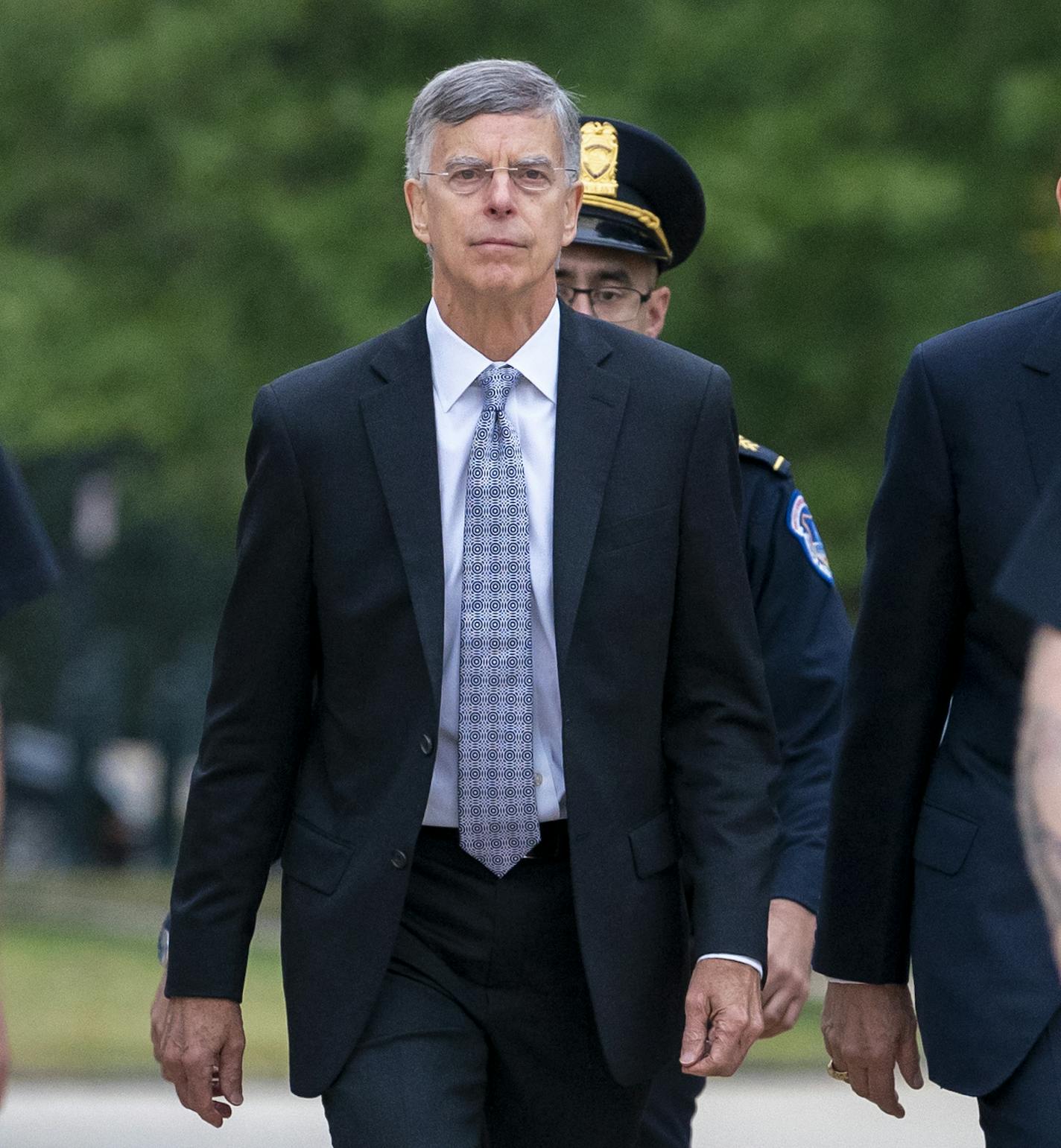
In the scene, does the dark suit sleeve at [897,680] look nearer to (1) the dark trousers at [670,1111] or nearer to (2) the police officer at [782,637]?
(2) the police officer at [782,637]

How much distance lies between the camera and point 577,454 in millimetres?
3961

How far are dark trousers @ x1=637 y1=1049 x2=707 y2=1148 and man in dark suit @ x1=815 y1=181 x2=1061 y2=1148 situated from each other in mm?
962

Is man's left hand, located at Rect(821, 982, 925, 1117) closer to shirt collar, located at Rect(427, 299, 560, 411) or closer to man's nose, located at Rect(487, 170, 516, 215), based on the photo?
shirt collar, located at Rect(427, 299, 560, 411)

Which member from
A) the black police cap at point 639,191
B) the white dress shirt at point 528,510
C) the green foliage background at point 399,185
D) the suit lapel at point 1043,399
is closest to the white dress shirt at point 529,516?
the white dress shirt at point 528,510

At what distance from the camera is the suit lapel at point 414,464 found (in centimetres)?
387

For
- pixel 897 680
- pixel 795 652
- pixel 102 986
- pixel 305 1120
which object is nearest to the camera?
pixel 897 680

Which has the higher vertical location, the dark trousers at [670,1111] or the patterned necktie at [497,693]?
the patterned necktie at [497,693]

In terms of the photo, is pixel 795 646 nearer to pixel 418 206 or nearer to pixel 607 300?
pixel 607 300

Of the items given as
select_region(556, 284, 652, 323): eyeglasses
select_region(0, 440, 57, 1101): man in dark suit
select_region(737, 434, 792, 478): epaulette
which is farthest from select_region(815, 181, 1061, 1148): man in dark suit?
select_region(556, 284, 652, 323): eyeglasses

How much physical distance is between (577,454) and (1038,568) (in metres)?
1.65

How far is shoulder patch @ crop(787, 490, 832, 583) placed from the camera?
A: 4855mm

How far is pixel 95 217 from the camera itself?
1435cm

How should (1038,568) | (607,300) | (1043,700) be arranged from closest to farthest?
(1043,700), (1038,568), (607,300)

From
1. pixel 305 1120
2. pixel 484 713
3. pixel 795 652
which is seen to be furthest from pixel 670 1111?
pixel 305 1120
